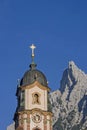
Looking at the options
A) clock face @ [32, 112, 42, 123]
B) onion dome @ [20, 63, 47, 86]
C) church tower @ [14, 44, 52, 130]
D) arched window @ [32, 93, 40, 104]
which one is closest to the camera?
church tower @ [14, 44, 52, 130]

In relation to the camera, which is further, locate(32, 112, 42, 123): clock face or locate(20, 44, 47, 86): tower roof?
locate(20, 44, 47, 86): tower roof

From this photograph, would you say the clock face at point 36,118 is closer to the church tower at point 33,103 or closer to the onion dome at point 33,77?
the church tower at point 33,103

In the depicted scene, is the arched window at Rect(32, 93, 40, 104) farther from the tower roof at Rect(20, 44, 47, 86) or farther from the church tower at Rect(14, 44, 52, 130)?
the tower roof at Rect(20, 44, 47, 86)

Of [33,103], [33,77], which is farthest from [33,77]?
[33,103]

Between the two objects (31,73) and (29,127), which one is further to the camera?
(31,73)

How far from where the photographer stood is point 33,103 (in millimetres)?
66875

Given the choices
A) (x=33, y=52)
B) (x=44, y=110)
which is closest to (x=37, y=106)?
(x=44, y=110)

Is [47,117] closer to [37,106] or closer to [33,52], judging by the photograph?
[37,106]

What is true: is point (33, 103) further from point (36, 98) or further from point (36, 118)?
point (36, 118)

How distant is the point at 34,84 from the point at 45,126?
5919 mm

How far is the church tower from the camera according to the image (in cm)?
6556

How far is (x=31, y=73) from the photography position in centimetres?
6950

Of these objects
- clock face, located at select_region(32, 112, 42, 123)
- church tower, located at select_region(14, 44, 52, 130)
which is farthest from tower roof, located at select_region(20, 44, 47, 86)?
clock face, located at select_region(32, 112, 42, 123)

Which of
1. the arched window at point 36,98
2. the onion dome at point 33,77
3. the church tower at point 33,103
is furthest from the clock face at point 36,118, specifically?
the onion dome at point 33,77
